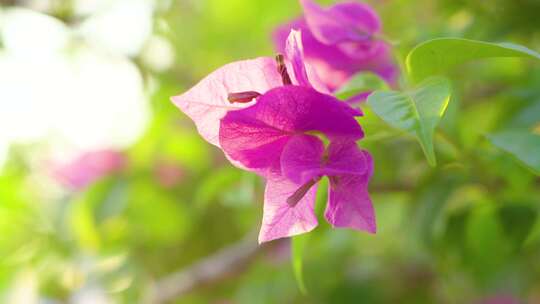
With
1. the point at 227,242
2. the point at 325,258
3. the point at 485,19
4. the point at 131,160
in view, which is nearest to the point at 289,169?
the point at 485,19

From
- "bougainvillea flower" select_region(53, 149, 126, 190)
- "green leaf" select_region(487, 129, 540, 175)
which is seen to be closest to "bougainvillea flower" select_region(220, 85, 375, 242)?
"green leaf" select_region(487, 129, 540, 175)

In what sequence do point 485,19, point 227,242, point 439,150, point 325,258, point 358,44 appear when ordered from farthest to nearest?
point 227,242 < point 325,258 < point 485,19 < point 439,150 < point 358,44

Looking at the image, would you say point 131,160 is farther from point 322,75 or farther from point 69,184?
point 322,75

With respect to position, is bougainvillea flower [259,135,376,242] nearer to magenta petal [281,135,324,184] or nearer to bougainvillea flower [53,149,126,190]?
magenta petal [281,135,324,184]

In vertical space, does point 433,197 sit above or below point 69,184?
below

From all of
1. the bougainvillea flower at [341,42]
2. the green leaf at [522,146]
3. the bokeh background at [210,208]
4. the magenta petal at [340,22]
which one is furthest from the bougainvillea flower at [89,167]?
the green leaf at [522,146]

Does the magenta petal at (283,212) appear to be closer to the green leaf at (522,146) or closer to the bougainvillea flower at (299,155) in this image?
the bougainvillea flower at (299,155)
